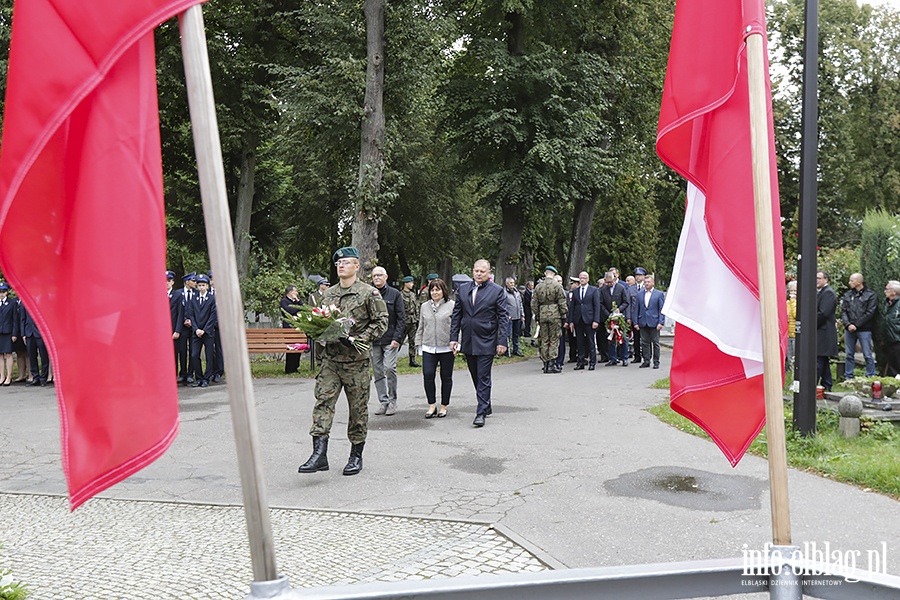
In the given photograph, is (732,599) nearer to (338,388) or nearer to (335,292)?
(338,388)

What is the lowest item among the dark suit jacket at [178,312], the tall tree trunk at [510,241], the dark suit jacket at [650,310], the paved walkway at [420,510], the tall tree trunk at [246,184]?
the paved walkway at [420,510]

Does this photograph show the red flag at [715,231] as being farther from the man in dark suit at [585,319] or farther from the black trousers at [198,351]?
the man in dark suit at [585,319]

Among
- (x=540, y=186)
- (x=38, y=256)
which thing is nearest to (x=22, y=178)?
(x=38, y=256)

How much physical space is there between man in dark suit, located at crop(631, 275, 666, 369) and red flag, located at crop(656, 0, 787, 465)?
1649cm

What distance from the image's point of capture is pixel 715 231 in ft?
9.29

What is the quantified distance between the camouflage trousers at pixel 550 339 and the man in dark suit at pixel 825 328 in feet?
18.7

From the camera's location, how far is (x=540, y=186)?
22875mm

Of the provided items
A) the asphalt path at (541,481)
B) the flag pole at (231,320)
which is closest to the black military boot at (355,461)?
the asphalt path at (541,481)

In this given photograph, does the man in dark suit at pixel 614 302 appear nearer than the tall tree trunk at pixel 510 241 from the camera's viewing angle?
Yes

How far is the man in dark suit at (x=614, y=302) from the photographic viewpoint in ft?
65.0

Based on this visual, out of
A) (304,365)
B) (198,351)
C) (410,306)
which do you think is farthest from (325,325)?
(304,365)

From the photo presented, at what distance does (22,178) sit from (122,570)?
13.4ft

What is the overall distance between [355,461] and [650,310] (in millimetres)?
12528

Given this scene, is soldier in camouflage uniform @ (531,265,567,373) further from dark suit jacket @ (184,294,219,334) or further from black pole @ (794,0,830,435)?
black pole @ (794,0,830,435)
